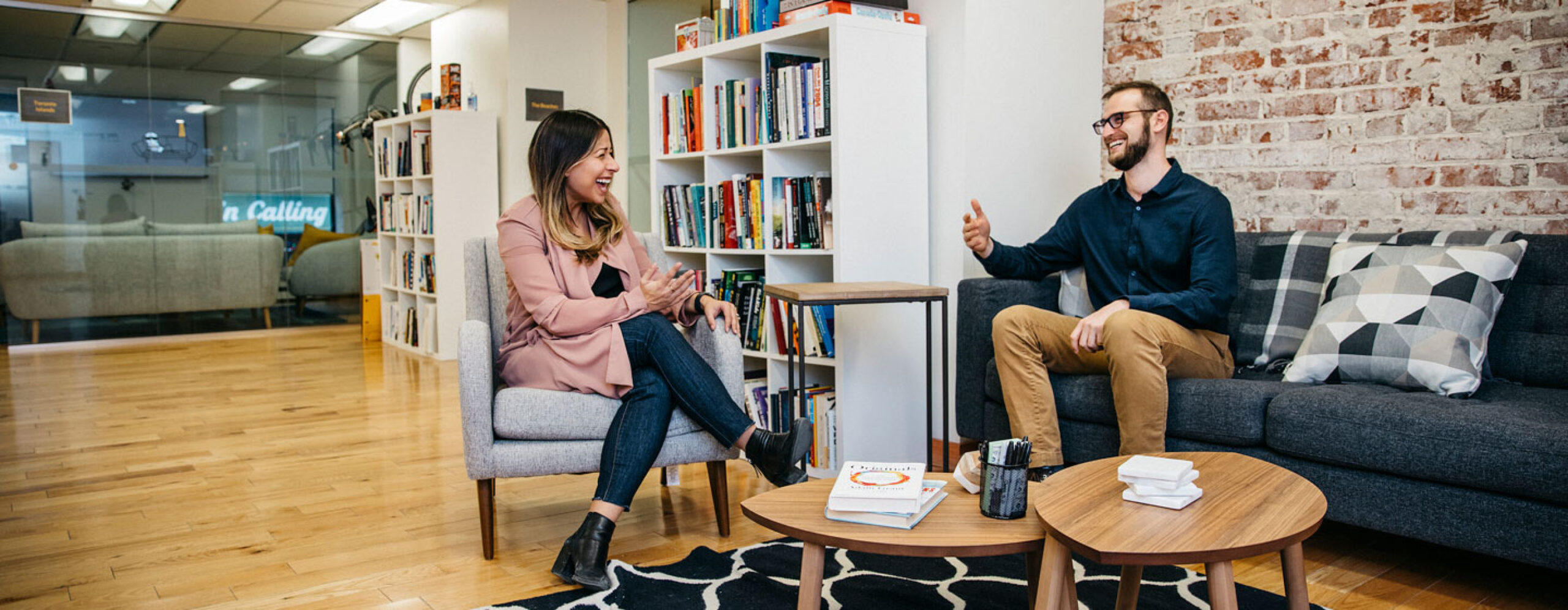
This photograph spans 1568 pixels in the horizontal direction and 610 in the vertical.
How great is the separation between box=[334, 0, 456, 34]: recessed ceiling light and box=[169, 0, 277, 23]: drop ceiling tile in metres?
0.61

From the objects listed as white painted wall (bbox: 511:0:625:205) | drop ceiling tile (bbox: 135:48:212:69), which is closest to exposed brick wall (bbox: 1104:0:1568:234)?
white painted wall (bbox: 511:0:625:205)

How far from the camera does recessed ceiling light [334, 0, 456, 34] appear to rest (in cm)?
Answer: 745

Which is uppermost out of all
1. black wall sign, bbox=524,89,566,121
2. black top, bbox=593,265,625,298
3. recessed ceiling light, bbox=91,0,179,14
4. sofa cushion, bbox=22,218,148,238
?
recessed ceiling light, bbox=91,0,179,14

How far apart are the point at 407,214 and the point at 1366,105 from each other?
554cm

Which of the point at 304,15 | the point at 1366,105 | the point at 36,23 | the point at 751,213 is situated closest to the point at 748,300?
the point at 751,213

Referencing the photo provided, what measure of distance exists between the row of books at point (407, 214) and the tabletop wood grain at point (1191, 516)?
5.32 meters

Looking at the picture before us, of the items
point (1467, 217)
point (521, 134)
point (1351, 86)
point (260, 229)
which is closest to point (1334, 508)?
point (1467, 217)

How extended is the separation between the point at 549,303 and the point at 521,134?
4.20m

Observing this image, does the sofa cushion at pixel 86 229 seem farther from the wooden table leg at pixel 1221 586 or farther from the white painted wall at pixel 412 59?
the wooden table leg at pixel 1221 586

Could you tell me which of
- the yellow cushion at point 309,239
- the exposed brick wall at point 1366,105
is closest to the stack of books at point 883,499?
the exposed brick wall at point 1366,105

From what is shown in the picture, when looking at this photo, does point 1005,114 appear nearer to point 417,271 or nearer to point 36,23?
point 417,271

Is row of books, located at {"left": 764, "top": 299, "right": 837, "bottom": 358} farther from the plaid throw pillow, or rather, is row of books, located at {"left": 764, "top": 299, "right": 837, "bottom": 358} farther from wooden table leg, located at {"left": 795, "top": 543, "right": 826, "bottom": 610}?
wooden table leg, located at {"left": 795, "top": 543, "right": 826, "bottom": 610}

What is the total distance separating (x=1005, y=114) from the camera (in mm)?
3557

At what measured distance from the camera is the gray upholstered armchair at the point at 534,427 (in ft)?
8.39
